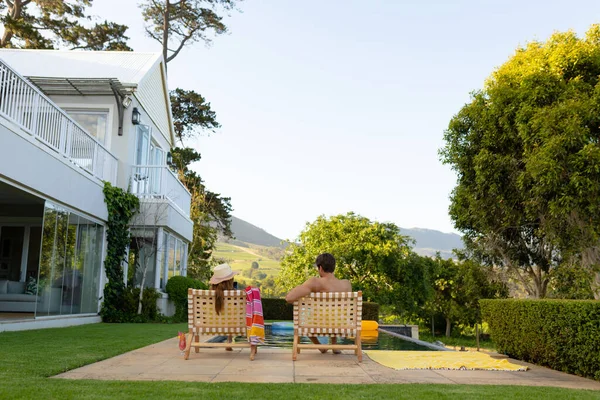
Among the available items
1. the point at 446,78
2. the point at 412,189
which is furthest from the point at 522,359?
the point at 412,189

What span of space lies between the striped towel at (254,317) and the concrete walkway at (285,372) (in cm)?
27

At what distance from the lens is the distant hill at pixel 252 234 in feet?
453

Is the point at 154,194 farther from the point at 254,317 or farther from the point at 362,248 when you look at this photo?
the point at 362,248

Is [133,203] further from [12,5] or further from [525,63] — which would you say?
[12,5]

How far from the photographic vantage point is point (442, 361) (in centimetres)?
635

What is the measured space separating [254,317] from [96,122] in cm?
1098

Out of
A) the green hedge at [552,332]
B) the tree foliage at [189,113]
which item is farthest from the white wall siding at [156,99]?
the green hedge at [552,332]

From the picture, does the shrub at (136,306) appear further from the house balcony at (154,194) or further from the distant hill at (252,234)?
the distant hill at (252,234)

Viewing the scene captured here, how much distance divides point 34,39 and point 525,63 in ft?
70.3

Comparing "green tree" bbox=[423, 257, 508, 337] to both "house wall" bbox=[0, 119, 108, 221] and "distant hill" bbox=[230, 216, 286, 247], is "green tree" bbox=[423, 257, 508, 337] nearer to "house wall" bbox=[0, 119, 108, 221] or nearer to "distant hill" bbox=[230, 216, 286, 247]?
"house wall" bbox=[0, 119, 108, 221]

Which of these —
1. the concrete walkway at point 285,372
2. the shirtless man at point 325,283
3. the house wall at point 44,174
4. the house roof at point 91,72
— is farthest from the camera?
the house roof at point 91,72

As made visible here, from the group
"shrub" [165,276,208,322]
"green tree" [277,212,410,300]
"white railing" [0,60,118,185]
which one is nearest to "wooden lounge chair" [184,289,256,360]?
"white railing" [0,60,118,185]

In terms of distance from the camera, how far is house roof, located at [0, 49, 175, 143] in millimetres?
15000

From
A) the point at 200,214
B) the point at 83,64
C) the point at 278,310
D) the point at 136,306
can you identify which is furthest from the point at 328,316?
the point at 200,214
